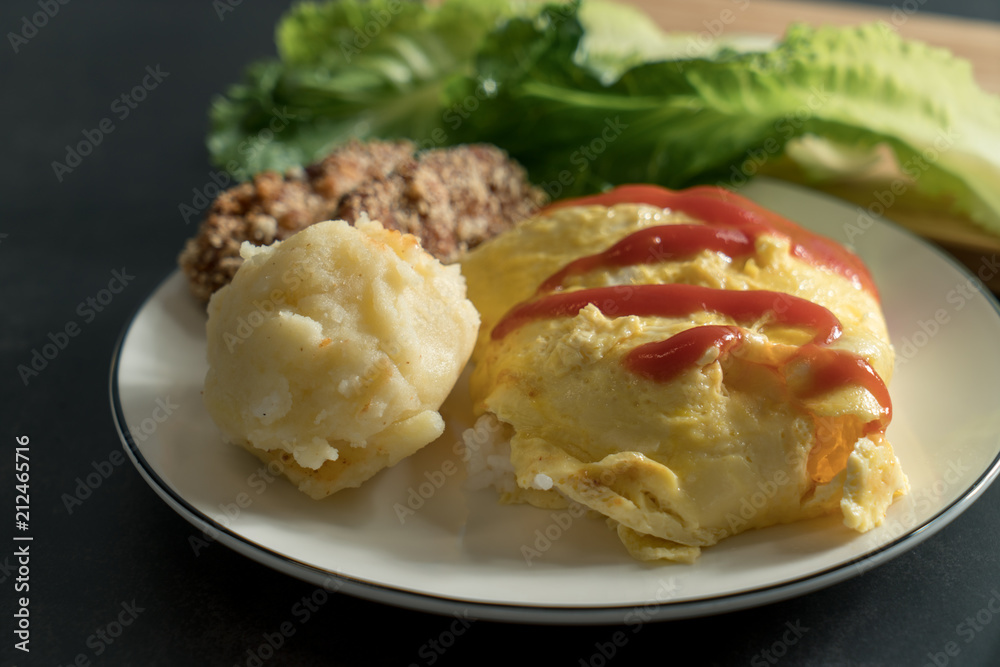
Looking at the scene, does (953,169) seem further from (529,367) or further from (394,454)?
(394,454)

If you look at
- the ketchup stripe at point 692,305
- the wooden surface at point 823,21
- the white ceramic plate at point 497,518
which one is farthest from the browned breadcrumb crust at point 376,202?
the wooden surface at point 823,21

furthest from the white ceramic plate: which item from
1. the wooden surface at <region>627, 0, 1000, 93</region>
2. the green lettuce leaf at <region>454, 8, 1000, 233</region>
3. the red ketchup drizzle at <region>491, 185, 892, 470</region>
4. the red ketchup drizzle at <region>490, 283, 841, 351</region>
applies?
the wooden surface at <region>627, 0, 1000, 93</region>

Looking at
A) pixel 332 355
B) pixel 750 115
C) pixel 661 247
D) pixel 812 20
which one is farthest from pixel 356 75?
pixel 812 20

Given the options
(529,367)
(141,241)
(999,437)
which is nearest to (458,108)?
(141,241)

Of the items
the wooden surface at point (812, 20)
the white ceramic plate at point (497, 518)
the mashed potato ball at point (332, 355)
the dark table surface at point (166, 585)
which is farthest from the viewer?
the wooden surface at point (812, 20)

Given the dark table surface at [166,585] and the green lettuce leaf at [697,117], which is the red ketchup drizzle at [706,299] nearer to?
the dark table surface at [166,585]

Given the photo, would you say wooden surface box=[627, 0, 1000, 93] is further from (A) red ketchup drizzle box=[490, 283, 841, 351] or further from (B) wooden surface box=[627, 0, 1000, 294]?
(A) red ketchup drizzle box=[490, 283, 841, 351]

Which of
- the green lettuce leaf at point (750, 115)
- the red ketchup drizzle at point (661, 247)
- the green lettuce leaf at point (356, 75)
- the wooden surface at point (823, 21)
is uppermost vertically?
the green lettuce leaf at point (356, 75)
